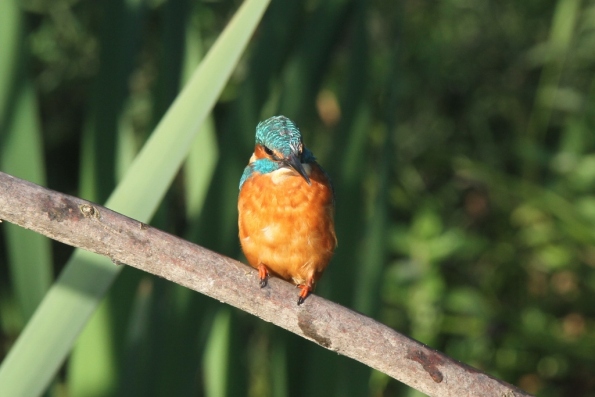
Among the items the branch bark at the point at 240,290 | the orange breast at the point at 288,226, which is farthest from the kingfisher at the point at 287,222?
the branch bark at the point at 240,290

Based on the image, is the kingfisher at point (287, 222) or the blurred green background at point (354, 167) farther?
the kingfisher at point (287, 222)

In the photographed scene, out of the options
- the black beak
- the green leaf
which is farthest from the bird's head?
the green leaf

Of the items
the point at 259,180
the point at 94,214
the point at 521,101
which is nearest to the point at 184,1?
the point at 259,180

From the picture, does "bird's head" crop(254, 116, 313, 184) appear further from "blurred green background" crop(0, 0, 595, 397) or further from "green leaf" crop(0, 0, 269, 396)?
"green leaf" crop(0, 0, 269, 396)

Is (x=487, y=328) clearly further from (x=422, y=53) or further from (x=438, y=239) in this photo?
(x=422, y=53)

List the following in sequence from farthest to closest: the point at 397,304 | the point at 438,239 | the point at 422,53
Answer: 1. the point at 422,53
2. the point at 397,304
3. the point at 438,239

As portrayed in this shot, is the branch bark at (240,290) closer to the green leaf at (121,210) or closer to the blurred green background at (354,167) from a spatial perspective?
the green leaf at (121,210)
